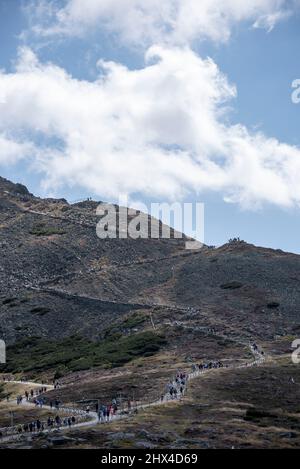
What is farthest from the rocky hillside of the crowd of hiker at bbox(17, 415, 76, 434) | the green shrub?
the crowd of hiker at bbox(17, 415, 76, 434)

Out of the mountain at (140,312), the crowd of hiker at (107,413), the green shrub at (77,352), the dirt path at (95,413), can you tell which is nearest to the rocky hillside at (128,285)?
the mountain at (140,312)

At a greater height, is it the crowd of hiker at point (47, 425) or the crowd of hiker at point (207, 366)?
the crowd of hiker at point (207, 366)

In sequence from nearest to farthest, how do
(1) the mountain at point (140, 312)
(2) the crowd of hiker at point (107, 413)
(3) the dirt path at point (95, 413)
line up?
(3) the dirt path at point (95, 413), (2) the crowd of hiker at point (107, 413), (1) the mountain at point (140, 312)

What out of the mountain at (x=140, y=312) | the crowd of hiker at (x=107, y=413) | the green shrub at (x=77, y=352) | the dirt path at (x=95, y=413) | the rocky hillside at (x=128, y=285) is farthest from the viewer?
the rocky hillside at (x=128, y=285)

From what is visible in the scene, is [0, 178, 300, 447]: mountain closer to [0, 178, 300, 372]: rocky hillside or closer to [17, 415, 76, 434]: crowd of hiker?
[0, 178, 300, 372]: rocky hillside

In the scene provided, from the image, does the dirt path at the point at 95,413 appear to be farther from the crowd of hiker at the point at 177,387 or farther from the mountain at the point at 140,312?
the mountain at the point at 140,312

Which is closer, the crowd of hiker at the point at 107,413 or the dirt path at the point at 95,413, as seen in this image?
the dirt path at the point at 95,413

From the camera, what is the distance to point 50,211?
6993 inches

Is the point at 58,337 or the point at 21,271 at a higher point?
the point at 21,271

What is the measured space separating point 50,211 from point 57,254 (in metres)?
38.2

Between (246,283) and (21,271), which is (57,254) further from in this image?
(246,283)

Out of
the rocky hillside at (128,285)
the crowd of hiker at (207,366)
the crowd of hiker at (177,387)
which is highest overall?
the rocky hillside at (128,285)

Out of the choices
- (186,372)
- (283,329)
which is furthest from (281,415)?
(283,329)
